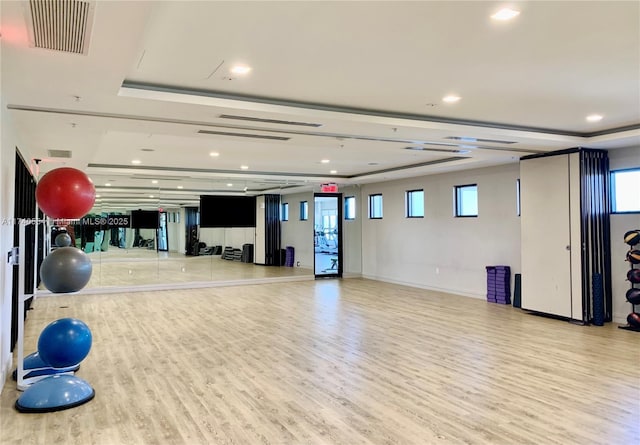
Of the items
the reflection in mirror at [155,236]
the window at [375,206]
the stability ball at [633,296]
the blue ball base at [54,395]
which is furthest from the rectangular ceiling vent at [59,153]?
the stability ball at [633,296]

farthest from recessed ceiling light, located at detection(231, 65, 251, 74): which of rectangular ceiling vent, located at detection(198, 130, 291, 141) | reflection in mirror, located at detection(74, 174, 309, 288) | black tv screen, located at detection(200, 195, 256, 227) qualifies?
black tv screen, located at detection(200, 195, 256, 227)

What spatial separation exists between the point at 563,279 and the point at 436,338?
2.85 m

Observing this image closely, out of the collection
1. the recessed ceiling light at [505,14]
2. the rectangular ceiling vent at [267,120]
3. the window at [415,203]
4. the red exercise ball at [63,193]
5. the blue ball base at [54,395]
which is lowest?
the blue ball base at [54,395]

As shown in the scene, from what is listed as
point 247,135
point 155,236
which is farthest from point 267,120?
point 155,236

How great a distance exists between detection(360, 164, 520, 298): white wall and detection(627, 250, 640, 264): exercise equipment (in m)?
2.32

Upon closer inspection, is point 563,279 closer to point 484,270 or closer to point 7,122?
point 484,270

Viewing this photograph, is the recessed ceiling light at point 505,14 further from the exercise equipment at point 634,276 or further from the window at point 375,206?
the window at point 375,206

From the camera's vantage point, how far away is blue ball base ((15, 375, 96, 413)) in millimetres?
3996

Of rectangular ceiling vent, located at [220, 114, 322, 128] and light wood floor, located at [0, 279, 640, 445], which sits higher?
rectangular ceiling vent, located at [220, 114, 322, 128]

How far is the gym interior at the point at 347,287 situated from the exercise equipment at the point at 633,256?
0.03m

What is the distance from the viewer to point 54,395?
410 cm

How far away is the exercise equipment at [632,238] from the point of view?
7105mm

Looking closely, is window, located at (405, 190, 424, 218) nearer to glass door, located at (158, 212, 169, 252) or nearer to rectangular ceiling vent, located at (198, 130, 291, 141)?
rectangular ceiling vent, located at (198, 130, 291, 141)

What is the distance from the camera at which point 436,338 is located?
21.4ft
